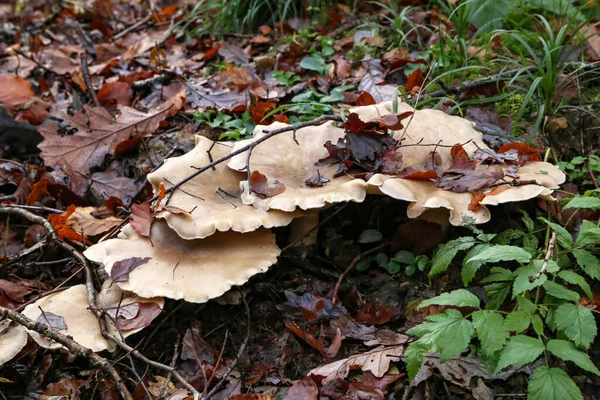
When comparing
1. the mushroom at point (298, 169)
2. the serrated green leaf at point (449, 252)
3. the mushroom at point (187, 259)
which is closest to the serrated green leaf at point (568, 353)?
the serrated green leaf at point (449, 252)

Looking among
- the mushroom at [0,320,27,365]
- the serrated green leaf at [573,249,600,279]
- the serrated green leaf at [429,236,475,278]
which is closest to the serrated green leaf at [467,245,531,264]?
the serrated green leaf at [429,236,475,278]

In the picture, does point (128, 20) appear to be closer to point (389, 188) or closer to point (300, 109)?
point (300, 109)

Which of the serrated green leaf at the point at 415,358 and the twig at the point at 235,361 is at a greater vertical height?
the serrated green leaf at the point at 415,358

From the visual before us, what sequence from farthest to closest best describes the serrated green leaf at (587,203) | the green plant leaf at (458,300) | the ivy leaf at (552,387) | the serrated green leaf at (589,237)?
the serrated green leaf at (587,203) < the serrated green leaf at (589,237) < the green plant leaf at (458,300) < the ivy leaf at (552,387)

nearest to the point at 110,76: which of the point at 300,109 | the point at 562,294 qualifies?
the point at 300,109

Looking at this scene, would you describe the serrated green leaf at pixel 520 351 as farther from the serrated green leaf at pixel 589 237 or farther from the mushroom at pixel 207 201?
the mushroom at pixel 207 201

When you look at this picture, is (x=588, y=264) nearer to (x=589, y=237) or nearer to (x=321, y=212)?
(x=589, y=237)

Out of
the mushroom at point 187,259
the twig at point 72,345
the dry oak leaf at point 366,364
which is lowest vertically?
the dry oak leaf at point 366,364
